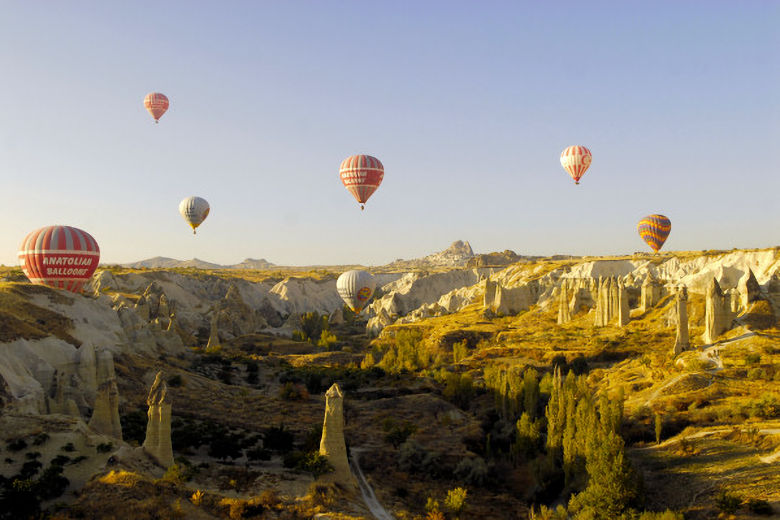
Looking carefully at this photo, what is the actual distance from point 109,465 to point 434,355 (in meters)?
56.1

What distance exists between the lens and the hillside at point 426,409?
30.8 meters

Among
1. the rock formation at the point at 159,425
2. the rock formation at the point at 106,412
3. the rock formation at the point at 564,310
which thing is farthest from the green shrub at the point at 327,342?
the rock formation at the point at 159,425

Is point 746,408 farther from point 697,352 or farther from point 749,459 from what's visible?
point 697,352

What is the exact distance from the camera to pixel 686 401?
45656mm

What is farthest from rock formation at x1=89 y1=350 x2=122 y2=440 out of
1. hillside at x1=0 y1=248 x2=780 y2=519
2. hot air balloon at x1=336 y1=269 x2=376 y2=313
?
hot air balloon at x1=336 y1=269 x2=376 y2=313

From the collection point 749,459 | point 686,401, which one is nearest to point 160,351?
point 686,401

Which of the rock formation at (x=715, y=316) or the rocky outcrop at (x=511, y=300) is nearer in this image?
the rock formation at (x=715, y=316)

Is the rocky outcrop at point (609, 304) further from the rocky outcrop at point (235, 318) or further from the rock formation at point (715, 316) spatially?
the rocky outcrop at point (235, 318)

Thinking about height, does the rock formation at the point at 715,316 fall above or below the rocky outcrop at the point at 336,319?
above

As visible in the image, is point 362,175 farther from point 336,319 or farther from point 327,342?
point 336,319

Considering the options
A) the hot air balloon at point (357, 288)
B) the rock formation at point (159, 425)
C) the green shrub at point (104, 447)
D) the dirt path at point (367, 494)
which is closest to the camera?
the rock formation at point (159, 425)

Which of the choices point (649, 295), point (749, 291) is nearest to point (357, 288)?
point (649, 295)

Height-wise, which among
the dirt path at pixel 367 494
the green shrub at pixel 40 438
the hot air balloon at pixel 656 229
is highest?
the hot air balloon at pixel 656 229

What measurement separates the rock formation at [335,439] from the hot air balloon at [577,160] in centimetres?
6563
